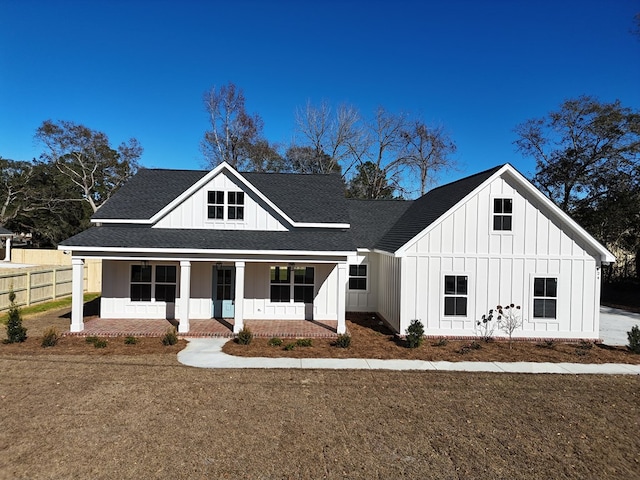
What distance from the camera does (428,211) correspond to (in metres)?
16.5

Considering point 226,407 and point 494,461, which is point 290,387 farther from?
point 494,461

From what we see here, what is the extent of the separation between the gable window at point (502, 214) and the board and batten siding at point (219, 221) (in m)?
7.51

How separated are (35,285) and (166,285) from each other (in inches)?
334

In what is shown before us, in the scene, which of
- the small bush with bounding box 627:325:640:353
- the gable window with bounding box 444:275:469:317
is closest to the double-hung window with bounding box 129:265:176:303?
the gable window with bounding box 444:275:469:317

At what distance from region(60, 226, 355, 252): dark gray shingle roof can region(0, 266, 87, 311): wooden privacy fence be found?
237 inches

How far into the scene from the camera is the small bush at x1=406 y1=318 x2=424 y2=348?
1274 centimetres

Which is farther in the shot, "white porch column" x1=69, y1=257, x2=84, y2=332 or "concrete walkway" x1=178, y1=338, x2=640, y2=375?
"white porch column" x1=69, y1=257, x2=84, y2=332

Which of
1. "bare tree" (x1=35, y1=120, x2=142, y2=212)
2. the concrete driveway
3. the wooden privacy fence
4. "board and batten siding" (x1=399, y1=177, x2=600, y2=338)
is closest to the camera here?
"board and batten siding" (x1=399, y1=177, x2=600, y2=338)

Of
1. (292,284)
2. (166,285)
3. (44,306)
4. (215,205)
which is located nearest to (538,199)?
(292,284)

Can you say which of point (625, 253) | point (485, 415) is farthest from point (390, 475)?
point (625, 253)

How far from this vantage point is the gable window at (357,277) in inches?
733

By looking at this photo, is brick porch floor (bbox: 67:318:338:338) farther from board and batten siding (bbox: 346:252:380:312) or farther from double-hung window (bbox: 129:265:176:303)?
board and batten siding (bbox: 346:252:380:312)

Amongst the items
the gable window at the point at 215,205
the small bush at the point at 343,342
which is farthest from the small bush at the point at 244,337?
the gable window at the point at 215,205

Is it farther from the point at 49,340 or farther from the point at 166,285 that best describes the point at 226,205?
the point at 49,340
